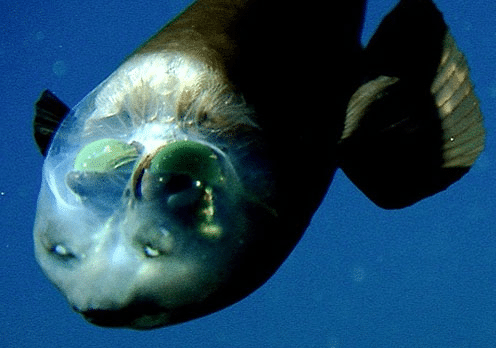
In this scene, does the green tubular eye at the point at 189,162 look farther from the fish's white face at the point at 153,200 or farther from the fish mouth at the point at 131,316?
the fish mouth at the point at 131,316

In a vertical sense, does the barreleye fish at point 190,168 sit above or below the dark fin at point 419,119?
above

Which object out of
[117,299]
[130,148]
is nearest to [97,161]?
[130,148]

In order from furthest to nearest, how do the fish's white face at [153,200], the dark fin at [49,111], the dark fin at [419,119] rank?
the dark fin at [419,119] < the dark fin at [49,111] < the fish's white face at [153,200]

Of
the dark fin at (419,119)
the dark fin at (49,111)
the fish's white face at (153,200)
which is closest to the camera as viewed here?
the fish's white face at (153,200)

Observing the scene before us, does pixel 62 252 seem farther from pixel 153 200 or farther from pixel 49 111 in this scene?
pixel 49 111

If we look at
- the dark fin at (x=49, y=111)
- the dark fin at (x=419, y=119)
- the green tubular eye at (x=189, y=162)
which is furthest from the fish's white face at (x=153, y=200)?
the dark fin at (x=419, y=119)

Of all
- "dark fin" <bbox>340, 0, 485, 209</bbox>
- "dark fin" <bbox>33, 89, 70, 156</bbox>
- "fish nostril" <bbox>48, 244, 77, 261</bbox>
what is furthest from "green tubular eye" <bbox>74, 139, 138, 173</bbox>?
"dark fin" <bbox>340, 0, 485, 209</bbox>

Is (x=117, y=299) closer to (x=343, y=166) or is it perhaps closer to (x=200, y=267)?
(x=200, y=267)

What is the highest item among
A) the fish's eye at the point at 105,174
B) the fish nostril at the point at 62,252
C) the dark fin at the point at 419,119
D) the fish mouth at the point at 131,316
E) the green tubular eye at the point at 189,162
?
the fish's eye at the point at 105,174
